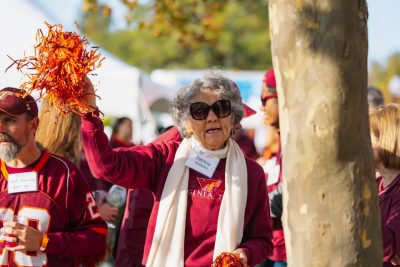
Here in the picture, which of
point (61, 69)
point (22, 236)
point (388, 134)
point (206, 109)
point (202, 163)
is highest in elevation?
point (61, 69)

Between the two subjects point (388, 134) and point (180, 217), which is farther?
point (388, 134)

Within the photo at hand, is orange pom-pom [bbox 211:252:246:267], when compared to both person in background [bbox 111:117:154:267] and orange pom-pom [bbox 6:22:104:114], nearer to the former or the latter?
orange pom-pom [bbox 6:22:104:114]

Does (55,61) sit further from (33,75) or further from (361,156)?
(361,156)

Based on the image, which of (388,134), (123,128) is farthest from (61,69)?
(123,128)

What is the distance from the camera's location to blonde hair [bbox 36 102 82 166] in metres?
5.20

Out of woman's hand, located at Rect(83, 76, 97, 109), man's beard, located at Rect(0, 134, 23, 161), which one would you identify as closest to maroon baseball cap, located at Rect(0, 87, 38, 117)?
man's beard, located at Rect(0, 134, 23, 161)

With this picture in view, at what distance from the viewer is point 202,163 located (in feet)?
14.0

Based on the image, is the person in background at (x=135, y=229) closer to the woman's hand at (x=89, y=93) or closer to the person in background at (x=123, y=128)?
the woman's hand at (x=89, y=93)

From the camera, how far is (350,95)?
2.70 meters

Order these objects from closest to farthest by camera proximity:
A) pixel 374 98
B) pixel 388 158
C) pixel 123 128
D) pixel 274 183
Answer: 1. pixel 388 158
2. pixel 274 183
3. pixel 374 98
4. pixel 123 128

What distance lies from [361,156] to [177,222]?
5.19 ft

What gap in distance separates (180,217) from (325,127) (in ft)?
5.22

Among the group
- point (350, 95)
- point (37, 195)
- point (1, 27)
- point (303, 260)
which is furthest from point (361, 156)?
point (1, 27)

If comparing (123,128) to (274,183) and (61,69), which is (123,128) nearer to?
(274,183)
